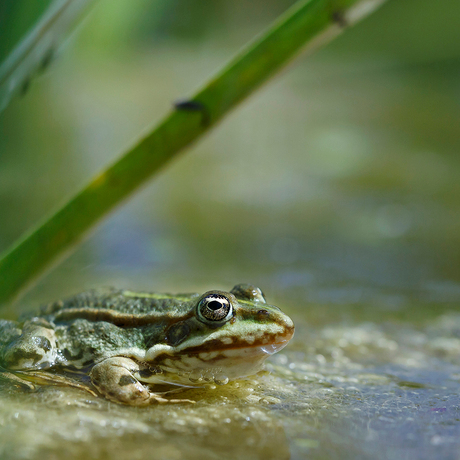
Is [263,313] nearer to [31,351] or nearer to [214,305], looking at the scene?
[214,305]

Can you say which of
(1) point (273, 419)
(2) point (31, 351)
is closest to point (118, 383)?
(2) point (31, 351)

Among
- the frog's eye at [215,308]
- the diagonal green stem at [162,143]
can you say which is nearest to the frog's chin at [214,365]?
the frog's eye at [215,308]

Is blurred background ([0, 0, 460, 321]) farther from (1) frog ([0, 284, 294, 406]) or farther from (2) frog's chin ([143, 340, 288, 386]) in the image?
(2) frog's chin ([143, 340, 288, 386])

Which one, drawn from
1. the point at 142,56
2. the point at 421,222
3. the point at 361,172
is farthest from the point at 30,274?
the point at 142,56

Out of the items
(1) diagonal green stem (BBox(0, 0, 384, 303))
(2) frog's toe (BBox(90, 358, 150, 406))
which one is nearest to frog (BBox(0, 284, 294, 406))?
(2) frog's toe (BBox(90, 358, 150, 406))

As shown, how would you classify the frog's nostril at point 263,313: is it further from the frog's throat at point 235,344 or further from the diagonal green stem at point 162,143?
the diagonal green stem at point 162,143

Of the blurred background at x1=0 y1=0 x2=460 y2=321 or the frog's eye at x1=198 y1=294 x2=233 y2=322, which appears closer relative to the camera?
the frog's eye at x1=198 y1=294 x2=233 y2=322

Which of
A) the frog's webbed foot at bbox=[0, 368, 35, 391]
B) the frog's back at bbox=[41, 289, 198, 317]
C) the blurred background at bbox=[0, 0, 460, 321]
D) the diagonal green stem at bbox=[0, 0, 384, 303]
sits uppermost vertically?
the blurred background at bbox=[0, 0, 460, 321]
